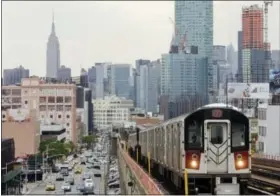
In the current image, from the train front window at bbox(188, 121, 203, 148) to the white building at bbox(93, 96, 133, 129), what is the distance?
423ft

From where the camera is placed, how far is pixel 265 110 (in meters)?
37.9

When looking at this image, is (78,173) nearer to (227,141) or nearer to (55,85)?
(55,85)

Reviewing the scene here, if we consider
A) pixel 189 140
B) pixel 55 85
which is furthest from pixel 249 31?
pixel 189 140

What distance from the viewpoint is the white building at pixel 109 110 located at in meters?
144

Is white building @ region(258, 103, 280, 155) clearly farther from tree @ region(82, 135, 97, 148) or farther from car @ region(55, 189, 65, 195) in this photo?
tree @ region(82, 135, 97, 148)

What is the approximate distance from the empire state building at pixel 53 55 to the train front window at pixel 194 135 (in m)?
144

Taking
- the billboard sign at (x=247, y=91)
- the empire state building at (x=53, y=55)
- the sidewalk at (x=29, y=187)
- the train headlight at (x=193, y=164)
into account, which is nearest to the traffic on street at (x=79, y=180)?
the sidewalk at (x=29, y=187)

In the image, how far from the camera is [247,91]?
44188 millimetres

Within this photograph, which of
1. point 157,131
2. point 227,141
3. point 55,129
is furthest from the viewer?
point 55,129

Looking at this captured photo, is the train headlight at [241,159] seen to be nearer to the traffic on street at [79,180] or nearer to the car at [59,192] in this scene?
the traffic on street at [79,180]

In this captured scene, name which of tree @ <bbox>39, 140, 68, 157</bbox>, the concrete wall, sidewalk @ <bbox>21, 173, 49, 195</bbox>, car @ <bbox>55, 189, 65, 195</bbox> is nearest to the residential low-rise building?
tree @ <bbox>39, 140, 68, 157</bbox>

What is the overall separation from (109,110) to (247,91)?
4261 inches

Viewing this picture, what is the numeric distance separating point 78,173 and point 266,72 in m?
24.2

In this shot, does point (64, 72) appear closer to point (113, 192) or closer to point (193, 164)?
point (113, 192)
